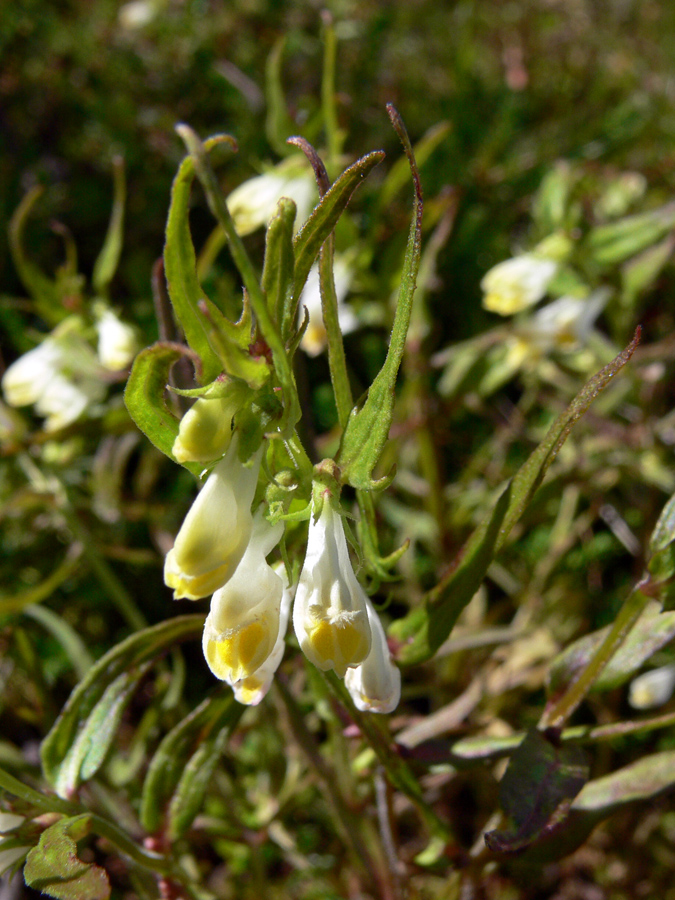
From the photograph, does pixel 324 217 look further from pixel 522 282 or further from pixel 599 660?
pixel 522 282

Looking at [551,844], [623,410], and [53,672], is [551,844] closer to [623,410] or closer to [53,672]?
[53,672]

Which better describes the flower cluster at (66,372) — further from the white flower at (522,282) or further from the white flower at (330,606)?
the white flower at (330,606)

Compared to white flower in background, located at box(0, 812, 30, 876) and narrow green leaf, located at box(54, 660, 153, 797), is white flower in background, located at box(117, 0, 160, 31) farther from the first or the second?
white flower in background, located at box(0, 812, 30, 876)

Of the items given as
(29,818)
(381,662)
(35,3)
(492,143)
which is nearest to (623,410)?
(492,143)

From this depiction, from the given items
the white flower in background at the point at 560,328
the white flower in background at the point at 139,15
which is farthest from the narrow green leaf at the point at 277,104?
the white flower in background at the point at 139,15

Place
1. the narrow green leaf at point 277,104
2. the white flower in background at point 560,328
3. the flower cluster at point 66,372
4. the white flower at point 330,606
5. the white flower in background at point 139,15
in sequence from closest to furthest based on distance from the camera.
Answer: the white flower at point 330,606 → the narrow green leaf at point 277,104 → the flower cluster at point 66,372 → the white flower in background at point 560,328 → the white flower in background at point 139,15

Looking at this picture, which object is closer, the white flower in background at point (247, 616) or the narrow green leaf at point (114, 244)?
the white flower in background at point (247, 616)

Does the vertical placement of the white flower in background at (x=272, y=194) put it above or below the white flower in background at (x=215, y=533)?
below

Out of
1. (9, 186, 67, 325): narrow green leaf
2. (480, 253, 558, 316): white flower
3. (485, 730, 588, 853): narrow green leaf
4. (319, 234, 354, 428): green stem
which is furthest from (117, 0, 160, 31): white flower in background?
(485, 730, 588, 853): narrow green leaf

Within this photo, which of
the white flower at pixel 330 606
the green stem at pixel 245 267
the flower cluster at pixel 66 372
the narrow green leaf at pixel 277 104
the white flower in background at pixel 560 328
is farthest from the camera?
the white flower in background at pixel 560 328
